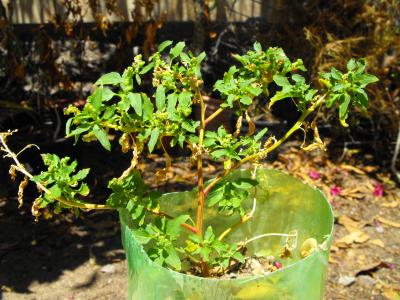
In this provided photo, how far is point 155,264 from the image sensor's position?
5.41 feet

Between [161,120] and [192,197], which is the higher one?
[161,120]

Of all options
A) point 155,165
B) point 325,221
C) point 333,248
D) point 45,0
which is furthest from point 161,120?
point 45,0

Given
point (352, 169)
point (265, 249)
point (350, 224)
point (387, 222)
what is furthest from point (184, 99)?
point (352, 169)

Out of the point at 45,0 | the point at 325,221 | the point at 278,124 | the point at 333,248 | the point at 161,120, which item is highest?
the point at 45,0

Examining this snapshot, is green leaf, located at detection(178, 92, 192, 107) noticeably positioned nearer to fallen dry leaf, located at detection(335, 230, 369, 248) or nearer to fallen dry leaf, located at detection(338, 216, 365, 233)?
fallen dry leaf, located at detection(335, 230, 369, 248)

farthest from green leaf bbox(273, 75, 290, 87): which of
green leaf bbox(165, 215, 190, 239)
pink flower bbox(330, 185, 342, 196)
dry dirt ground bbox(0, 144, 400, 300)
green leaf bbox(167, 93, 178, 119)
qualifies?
pink flower bbox(330, 185, 342, 196)

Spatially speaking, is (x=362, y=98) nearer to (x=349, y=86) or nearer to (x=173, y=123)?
(x=349, y=86)

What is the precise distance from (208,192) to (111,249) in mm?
1471

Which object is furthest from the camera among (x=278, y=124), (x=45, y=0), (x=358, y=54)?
(x=45, y=0)

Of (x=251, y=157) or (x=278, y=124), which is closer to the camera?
(x=251, y=157)

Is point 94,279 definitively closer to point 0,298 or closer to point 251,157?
point 0,298

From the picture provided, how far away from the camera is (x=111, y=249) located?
3387 mm

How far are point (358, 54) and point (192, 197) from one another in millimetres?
2620

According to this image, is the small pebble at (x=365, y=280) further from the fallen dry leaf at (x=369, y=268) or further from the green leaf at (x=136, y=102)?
the green leaf at (x=136, y=102)
